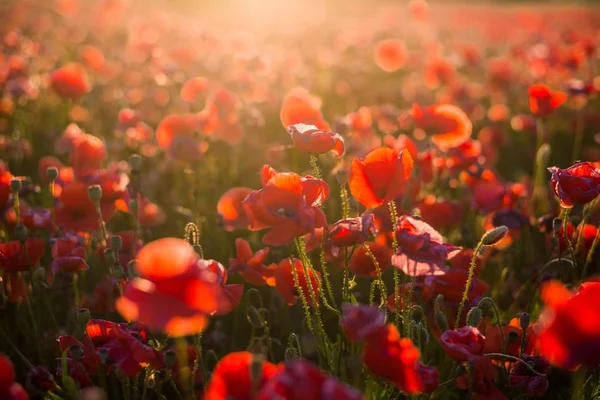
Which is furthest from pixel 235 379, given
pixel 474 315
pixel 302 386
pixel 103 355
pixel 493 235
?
pixel 493 235

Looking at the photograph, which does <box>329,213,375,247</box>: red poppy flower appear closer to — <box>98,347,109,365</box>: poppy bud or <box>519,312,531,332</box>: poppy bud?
<box>519,312,531,332</box>: poppy bud

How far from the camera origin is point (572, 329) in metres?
1.01

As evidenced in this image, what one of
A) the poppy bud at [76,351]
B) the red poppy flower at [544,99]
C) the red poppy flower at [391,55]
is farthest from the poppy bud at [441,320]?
the red poppy flower at [391,55]

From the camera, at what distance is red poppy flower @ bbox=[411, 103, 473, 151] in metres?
2.57

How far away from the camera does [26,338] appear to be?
2125mm

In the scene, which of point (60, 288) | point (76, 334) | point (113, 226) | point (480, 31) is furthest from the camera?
point (480, 31)

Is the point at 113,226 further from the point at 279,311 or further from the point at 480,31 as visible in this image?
the point at 480,31

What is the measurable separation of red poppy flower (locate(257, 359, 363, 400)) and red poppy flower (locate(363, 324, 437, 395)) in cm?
22

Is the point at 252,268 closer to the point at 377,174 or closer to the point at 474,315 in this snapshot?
the point at 377,174

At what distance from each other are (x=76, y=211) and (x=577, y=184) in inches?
66.3

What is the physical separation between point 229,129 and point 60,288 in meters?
1.47

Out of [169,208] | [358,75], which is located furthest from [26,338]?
[358,75]

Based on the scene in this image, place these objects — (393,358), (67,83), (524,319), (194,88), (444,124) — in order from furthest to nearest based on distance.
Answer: (194,88)
(67,83)
(444,124)
(524,319)
(393,358)

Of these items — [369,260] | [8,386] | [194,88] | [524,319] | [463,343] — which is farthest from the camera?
[194,88]
